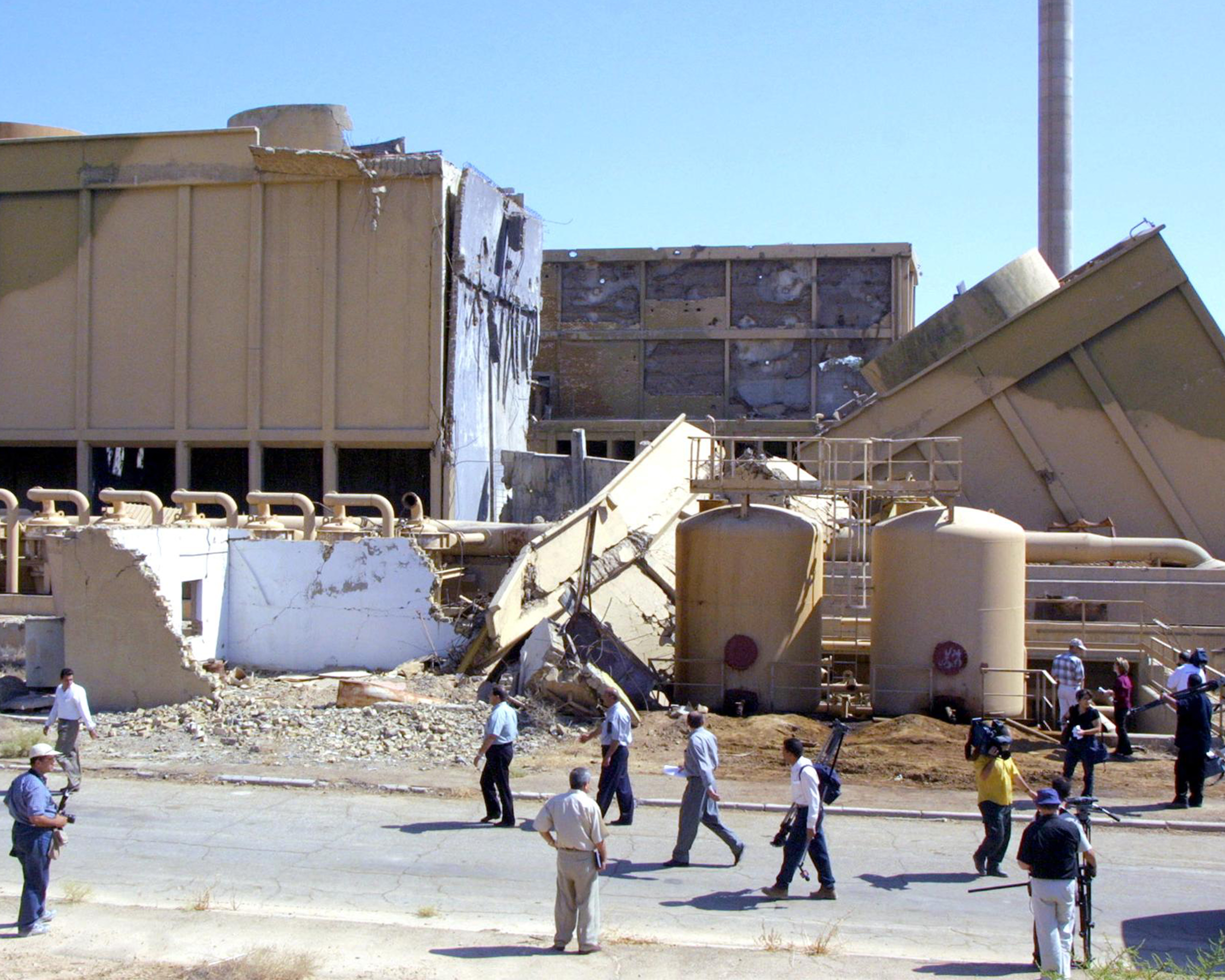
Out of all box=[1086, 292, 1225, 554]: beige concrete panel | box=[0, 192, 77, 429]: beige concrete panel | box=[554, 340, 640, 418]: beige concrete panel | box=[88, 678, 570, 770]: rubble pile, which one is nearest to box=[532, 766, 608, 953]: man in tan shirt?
box=[88, 678, 570, 770]: rubble pile

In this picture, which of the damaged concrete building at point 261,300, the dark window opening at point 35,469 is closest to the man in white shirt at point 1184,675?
the damaged concrete building at point 261,300

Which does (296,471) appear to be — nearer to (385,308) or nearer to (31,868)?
(385,308)

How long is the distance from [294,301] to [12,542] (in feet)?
31.9

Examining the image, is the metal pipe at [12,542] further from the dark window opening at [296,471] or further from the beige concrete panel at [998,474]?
the beige concrete panel at [998,474]

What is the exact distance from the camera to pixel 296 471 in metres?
31.7

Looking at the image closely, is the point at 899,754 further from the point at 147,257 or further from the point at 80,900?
the point at 147,257

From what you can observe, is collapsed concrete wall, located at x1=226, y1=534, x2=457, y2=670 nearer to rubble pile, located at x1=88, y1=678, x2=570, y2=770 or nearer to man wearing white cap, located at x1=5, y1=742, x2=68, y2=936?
rubble pile, located at x1=88, y1=678, x2=570, y2=770

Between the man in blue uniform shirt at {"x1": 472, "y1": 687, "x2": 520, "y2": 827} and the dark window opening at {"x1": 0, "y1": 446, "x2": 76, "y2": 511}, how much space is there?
2400 cm

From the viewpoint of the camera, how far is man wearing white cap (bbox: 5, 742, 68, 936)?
811cm

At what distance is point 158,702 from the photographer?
16.7 m

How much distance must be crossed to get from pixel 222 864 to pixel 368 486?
2142 cm

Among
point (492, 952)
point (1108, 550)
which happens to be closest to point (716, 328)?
point (1108, 550)

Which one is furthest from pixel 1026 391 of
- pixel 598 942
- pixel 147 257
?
pixel 147 257

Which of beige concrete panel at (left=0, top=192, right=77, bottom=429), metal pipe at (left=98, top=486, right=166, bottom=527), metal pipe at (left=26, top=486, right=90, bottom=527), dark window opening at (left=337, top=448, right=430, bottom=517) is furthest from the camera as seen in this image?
dark window opening at (left=337, top=448, right=430, bottom=517)
